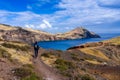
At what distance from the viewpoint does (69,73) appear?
30688 millimetres

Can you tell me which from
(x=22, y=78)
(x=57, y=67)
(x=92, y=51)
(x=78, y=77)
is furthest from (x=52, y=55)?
(x=92, y=51)

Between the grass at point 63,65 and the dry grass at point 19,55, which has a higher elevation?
the dry grass at point 19,55

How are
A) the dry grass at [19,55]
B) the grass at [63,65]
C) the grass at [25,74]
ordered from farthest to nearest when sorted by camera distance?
the dry grass at [19,55] → the grass at [63,65] → the grass at [25,74]

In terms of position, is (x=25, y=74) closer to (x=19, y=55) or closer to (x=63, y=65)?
(x=63, y=65)

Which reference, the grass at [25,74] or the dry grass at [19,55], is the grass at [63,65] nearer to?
the dry grass at [19,55]

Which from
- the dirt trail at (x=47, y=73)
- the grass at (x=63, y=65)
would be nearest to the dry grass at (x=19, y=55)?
the dirt trail at (x=47, y=73)

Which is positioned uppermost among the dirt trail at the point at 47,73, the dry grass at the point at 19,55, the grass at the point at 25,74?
the dry grass at the point at 19,55

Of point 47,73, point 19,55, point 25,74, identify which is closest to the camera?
point 25,74

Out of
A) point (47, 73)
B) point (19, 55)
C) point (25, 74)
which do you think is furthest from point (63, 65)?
point (25, 74)

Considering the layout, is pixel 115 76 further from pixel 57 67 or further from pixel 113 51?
pixel 113 51

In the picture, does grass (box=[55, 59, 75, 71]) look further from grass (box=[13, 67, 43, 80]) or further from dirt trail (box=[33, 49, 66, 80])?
grass (box=[13, 67, 43, 80])

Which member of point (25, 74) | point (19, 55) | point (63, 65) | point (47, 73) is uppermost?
point (19, 55)

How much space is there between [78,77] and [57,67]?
5724 mm

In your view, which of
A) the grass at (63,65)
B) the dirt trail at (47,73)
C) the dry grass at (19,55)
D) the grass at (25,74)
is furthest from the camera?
the dry grass at (19,55)
